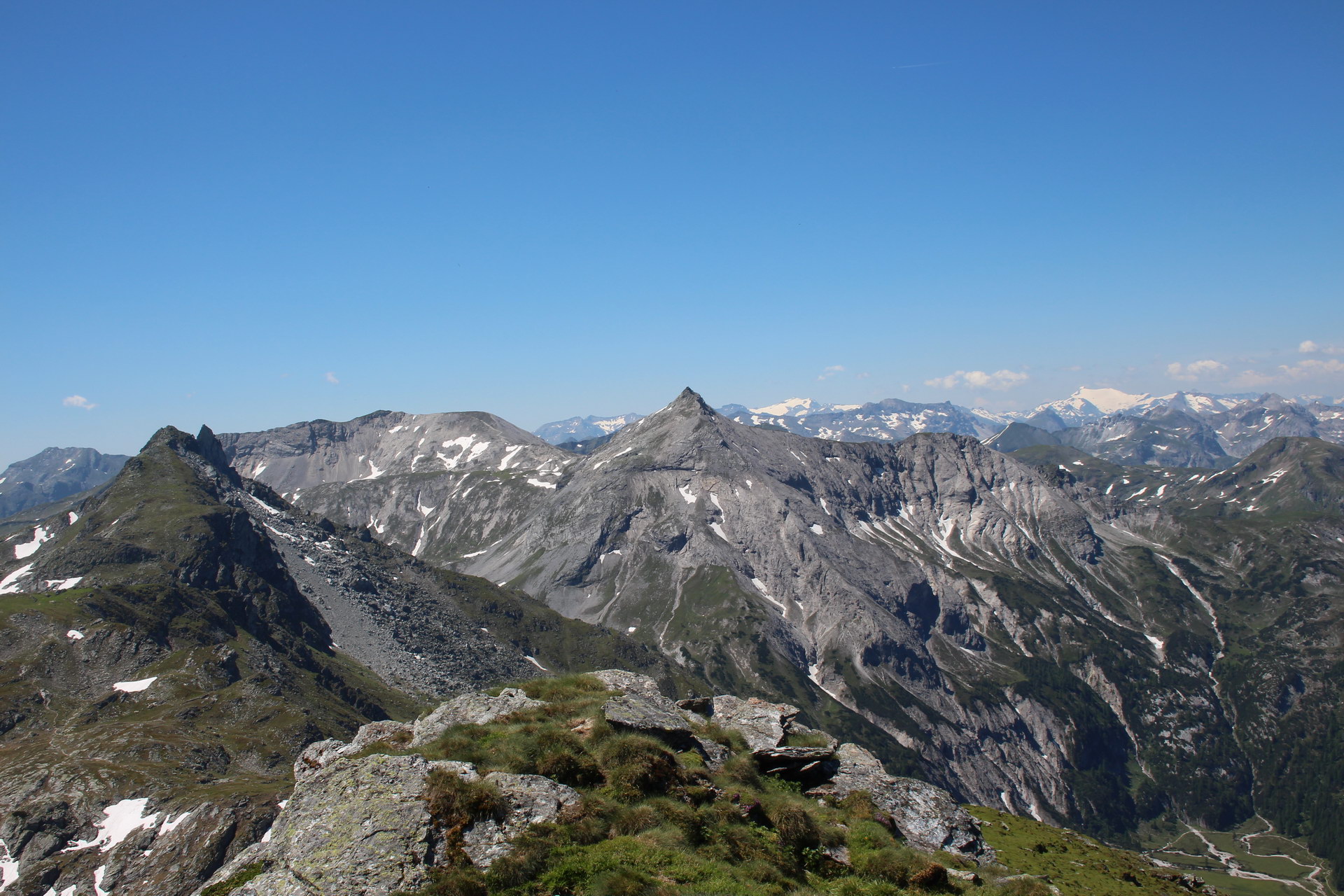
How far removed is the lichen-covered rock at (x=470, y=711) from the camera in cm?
3291

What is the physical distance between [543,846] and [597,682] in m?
16.0

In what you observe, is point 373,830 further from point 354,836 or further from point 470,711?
point 470,711

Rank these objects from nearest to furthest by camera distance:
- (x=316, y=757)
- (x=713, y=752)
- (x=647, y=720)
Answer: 1. (x=647, y=720)
2. (x=713, y=752)
3. (x=316, y=757)

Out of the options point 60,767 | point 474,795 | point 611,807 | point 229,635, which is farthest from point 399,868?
point 229,635

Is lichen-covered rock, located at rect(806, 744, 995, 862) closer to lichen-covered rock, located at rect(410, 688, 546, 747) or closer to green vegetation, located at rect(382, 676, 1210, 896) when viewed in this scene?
green vegetation, located at rect(382, 676, 1210, 896)

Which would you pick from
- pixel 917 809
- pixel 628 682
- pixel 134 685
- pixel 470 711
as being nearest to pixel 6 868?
pixel 134 685

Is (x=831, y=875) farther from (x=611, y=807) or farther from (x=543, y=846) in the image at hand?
(x=543, y=846)

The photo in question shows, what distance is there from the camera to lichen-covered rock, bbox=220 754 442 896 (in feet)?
68.4

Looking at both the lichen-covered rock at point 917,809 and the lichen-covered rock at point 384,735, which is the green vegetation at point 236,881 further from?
the lichen-covered rock at point 917,809

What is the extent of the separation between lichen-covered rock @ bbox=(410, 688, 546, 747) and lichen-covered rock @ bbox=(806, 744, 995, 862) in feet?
45.9

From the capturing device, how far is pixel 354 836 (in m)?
22.1

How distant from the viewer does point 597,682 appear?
3875 centimetres

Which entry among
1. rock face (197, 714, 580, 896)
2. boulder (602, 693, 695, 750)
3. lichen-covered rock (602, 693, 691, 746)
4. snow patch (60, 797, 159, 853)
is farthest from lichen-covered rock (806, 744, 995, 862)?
snow patch (60, 797, 159, 853)

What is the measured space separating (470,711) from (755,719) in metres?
14.2
